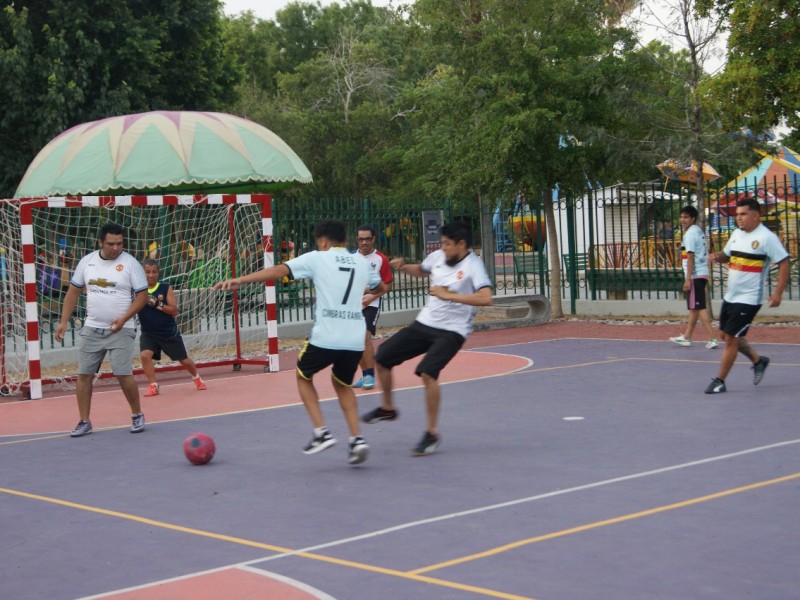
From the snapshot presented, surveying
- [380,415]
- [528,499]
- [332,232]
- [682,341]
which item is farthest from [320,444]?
[682,341]

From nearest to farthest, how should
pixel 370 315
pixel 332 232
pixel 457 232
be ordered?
1. pixel 332 232
2. pixel 457 232
3. pixel 370 315

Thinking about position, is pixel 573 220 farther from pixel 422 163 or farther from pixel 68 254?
pixel 422 163

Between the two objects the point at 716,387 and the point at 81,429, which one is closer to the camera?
the point at 81,429

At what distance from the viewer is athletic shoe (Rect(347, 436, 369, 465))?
862cm

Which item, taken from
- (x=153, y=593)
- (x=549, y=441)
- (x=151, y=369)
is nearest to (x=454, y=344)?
(x=549, y=441)

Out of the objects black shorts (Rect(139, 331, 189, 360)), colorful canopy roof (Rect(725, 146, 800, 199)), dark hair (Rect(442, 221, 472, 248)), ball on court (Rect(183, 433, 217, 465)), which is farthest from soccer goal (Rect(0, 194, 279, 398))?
colorful canopy roof (Rect(725, 146, 800, 199))

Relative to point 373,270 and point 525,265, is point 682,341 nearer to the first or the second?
point 373,270

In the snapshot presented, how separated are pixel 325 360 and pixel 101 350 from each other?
317 centimetres

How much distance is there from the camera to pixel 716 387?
11.9 metres

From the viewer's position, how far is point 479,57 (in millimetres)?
22062

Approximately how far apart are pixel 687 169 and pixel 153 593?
18.1 meters

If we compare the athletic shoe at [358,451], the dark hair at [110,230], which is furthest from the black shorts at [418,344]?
the dark hair at [110,230]

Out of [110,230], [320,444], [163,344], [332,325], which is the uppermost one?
[110,230]

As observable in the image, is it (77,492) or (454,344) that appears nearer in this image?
(77,492)
